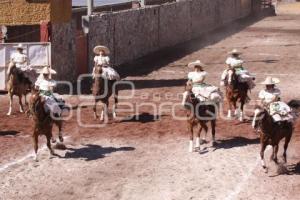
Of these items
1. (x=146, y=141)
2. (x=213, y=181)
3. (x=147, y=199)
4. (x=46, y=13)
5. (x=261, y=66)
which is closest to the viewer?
(x=147, y=199)

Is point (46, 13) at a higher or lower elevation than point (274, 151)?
higher

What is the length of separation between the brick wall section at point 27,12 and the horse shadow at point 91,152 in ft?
33.7

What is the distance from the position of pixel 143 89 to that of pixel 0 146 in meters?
10.4

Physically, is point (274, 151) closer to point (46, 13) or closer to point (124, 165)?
point (124, 165)

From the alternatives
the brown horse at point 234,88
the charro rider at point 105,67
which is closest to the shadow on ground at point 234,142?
the brown horse at point 234,88

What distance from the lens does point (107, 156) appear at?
55.8ft

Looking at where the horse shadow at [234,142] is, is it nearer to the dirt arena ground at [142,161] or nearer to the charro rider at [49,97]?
the dirt arena ground at [142,161]

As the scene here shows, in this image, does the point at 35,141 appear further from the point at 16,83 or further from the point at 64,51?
the point at 64,51

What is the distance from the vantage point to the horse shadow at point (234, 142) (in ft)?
58.6

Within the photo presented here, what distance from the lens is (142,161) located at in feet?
54.1

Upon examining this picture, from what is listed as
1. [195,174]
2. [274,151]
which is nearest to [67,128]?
[195,174]

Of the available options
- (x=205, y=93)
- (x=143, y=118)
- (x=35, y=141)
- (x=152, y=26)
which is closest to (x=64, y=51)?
(x=143, y=118)

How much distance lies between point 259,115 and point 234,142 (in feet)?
13.5

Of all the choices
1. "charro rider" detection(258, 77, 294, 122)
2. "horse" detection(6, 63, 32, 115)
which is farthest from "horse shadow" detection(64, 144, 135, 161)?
"horse" detection(6, 63, 32, 115)
